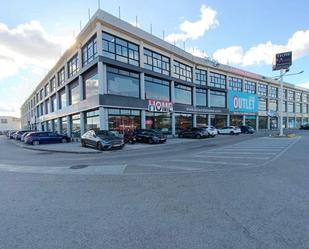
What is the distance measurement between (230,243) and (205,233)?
17.1 inches

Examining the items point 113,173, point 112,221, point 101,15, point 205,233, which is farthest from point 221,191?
point 101,15

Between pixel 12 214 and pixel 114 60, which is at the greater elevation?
pixel 114 60

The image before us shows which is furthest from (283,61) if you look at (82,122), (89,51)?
(82,122)

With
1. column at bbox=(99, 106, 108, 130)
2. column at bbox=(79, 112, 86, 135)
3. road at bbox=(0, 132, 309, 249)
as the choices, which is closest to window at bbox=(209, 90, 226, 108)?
column at bbox=(99, 106, 108, 130)

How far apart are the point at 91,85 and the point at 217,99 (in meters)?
27.2

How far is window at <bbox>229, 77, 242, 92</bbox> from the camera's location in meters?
43.7

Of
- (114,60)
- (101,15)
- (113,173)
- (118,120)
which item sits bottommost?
(113,173)

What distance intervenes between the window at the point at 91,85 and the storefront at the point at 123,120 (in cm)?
326

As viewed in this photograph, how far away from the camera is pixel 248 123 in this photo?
155ft

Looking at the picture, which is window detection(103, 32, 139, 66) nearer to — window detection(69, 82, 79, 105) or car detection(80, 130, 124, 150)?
window detection(69, 82, 79, 105)

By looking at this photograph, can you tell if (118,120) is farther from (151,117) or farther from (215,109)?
(215,109)

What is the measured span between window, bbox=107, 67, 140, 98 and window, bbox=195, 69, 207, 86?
15974mm

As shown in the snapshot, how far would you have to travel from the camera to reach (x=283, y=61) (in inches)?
1035

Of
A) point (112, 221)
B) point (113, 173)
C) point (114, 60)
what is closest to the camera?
point (112, 221)
